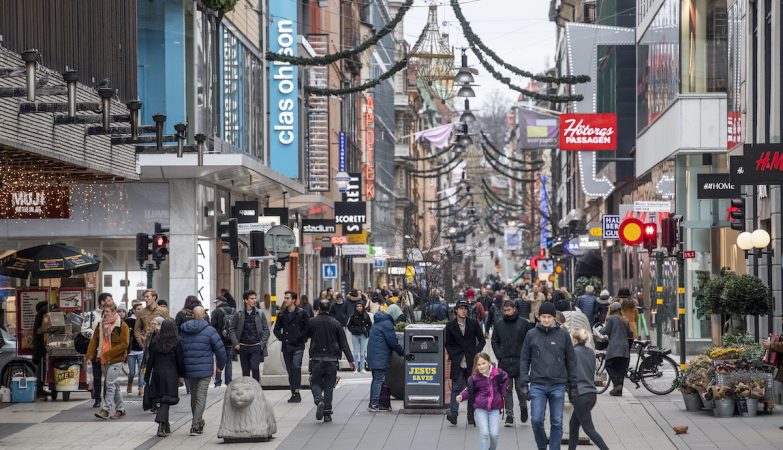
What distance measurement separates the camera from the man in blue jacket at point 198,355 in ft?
63.5

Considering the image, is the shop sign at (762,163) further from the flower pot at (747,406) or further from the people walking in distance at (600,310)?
the people walking in distance at (600,310)

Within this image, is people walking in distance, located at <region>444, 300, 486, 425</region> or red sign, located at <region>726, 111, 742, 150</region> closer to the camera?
people walking in distance, located at <region>444, 300, 486, 425</region>

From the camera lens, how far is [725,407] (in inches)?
822

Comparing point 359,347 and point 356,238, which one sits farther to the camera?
point 356,238

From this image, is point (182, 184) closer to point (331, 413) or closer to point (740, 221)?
point (740, 221)

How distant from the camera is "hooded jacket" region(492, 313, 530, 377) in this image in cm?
2030

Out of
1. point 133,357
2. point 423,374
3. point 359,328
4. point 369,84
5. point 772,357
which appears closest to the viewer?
point 772,357

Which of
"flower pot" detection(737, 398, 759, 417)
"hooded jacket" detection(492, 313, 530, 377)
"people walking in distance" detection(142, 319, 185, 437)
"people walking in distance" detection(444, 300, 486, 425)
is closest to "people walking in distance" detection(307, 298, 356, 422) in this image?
"people walking in distance" detection(444, 300, 486, 425)

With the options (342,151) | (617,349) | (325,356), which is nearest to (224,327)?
(325,356)

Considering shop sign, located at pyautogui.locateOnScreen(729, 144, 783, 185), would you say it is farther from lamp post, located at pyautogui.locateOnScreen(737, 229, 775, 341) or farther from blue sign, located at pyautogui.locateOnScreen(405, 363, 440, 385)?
blue sign, located at pyautogui.locateOnScreen(405, 363, 440, 385)

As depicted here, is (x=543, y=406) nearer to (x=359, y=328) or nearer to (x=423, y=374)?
(x=423, y=374)

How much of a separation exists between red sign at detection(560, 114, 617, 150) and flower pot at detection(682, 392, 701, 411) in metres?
26.6

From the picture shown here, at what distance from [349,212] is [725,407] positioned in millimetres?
42938

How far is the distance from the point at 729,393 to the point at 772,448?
3710 millimetres
